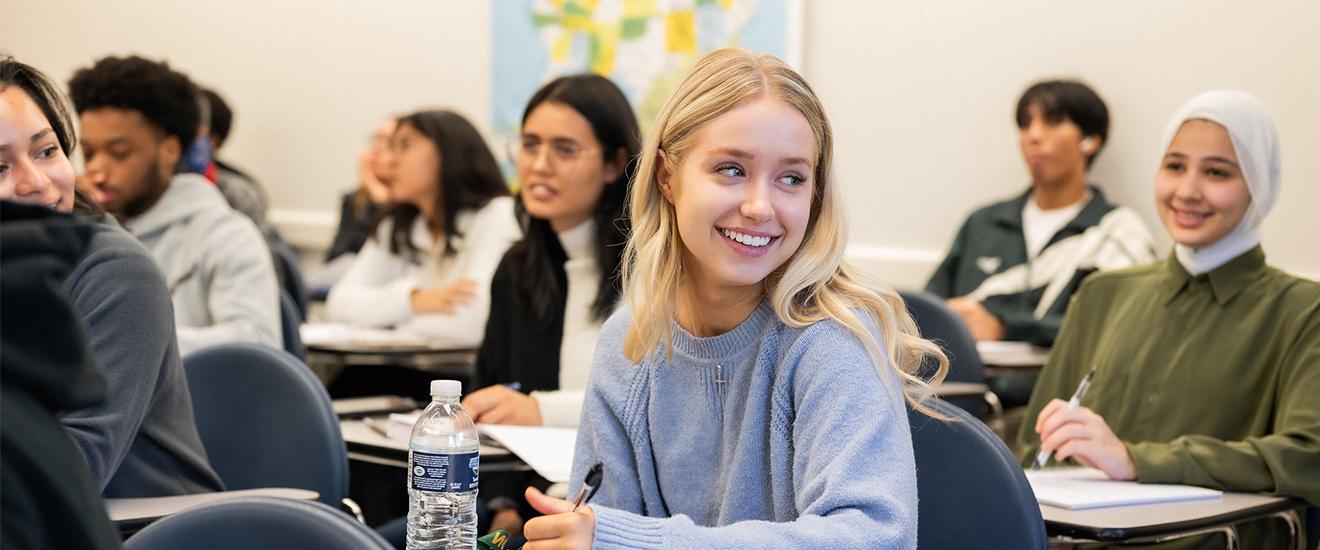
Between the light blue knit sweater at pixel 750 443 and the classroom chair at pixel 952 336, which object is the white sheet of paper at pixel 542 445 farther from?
the classroom chair at pixel 952 336

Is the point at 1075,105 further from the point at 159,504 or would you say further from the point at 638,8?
the point at 159,504

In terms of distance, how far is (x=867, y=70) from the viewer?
501cm

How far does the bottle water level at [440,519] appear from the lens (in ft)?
5.50

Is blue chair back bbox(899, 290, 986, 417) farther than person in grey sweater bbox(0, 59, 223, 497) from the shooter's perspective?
Yes

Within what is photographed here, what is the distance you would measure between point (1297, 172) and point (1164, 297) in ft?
5.45

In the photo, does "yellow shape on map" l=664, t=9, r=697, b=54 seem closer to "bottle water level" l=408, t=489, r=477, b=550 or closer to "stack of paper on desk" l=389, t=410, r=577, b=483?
"stack of paper on desk" l=389, t=410, r=577, b=483

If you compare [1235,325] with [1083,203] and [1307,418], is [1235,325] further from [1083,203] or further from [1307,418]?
[1083,203]

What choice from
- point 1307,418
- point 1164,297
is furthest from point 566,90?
point 1307,418

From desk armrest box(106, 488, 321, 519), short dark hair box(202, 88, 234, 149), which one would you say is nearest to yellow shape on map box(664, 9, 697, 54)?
short dark hair box(202, 88, 234, 149)

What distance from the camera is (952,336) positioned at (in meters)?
3.40

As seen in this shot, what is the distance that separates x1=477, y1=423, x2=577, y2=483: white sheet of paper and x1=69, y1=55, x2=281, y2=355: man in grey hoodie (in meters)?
1.01

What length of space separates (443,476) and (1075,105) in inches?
131

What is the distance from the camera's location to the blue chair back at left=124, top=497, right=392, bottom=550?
139 cm

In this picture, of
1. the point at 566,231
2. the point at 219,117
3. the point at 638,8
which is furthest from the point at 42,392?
the point at 219,117
